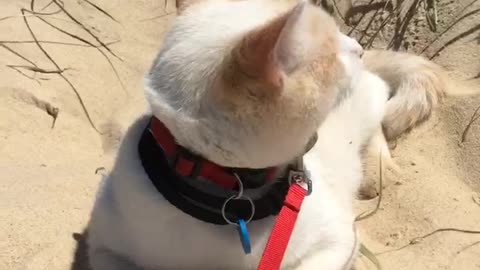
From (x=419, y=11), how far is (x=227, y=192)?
65.9 inches

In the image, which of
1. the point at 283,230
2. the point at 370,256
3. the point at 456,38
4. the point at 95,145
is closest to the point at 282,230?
the point at 283,230

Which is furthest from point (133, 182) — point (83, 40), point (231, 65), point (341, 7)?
point (341, 7)

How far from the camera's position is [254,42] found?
1244 mm

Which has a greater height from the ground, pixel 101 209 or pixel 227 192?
pixel 227 192

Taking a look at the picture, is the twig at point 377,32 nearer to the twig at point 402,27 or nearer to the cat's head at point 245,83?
the twig at point 402,27

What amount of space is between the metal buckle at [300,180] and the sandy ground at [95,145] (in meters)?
0.58

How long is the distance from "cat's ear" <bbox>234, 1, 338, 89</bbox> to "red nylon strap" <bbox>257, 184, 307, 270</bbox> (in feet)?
1.01

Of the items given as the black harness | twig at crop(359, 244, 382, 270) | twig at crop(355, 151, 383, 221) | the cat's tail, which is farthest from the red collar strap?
the cat's tail

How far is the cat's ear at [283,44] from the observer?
124 centimetres

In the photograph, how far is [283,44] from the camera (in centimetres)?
136

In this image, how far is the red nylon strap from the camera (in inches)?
59.6

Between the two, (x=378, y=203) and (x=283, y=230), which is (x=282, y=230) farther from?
(x=378, y=203)

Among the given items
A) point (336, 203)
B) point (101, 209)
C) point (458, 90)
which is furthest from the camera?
point (458, 90)

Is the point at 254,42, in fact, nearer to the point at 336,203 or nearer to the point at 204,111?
the point at 204,111
